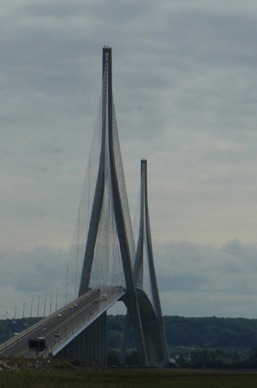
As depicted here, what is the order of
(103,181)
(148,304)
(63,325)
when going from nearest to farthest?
(63,325), (103,181), (148,304)

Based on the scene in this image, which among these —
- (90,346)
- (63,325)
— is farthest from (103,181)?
(63,325)

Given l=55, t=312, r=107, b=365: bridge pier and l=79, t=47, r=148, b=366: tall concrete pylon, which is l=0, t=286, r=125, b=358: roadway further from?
l=79, t=47, r=148, b=366: tall concrete pylon

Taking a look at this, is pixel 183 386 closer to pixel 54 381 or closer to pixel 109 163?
pixel 54 381

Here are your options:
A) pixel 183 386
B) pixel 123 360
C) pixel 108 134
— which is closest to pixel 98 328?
pixel 108 134

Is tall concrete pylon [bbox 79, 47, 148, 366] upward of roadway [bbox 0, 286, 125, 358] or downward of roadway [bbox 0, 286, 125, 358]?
upward

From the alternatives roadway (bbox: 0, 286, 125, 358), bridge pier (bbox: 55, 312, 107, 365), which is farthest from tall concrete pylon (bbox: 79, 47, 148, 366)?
bridge pier (bbox: 55, 312, 107, 365)

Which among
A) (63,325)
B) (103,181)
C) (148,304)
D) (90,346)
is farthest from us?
(148,304)

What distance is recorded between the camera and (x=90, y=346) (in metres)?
105

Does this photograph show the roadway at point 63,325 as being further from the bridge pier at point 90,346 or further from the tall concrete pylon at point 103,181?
the tall concrete pylon at point 103,181

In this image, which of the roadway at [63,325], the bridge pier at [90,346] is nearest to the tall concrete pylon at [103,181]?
the roadway at [63,325]

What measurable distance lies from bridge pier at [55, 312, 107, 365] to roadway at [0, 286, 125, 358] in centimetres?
112

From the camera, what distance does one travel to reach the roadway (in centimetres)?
8353

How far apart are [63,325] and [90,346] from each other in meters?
7.67

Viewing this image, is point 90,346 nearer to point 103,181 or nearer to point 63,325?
point 63,325
